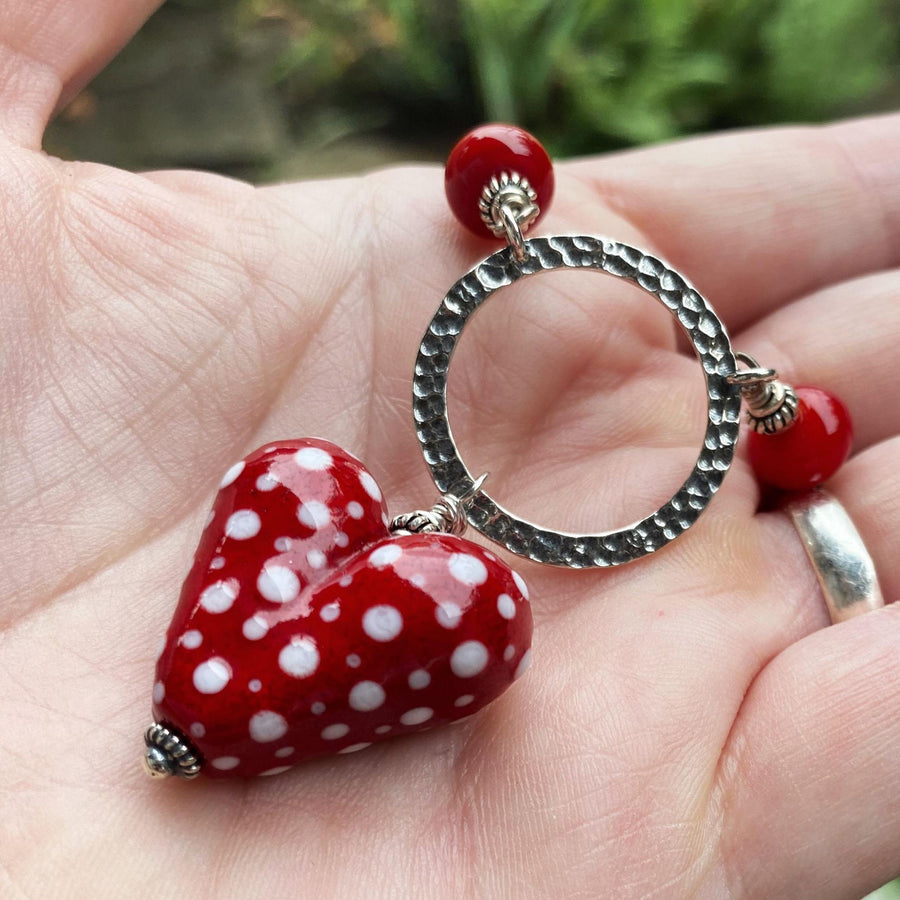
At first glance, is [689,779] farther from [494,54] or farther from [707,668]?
[494,54]

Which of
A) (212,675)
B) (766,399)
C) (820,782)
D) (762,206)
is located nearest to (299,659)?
(212,675)

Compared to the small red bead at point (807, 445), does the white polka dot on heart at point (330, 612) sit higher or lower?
higher

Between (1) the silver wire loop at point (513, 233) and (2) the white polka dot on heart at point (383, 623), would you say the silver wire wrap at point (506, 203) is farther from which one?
(2) the white polka dot on heart at point (383, 623)

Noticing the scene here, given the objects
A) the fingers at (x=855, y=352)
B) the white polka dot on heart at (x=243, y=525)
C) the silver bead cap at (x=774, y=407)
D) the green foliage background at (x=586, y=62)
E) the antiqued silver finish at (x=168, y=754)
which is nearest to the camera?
the antiqued silver finish at (x=168, y=754)

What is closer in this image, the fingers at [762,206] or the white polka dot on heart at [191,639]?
the white polka dot on heart at [191,639]

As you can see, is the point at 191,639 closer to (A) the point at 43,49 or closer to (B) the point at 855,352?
(A) the point at 43,49

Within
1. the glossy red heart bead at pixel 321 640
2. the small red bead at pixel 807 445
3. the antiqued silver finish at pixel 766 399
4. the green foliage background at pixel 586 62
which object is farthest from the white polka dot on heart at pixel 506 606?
the green foliage background at pixel 586 62
